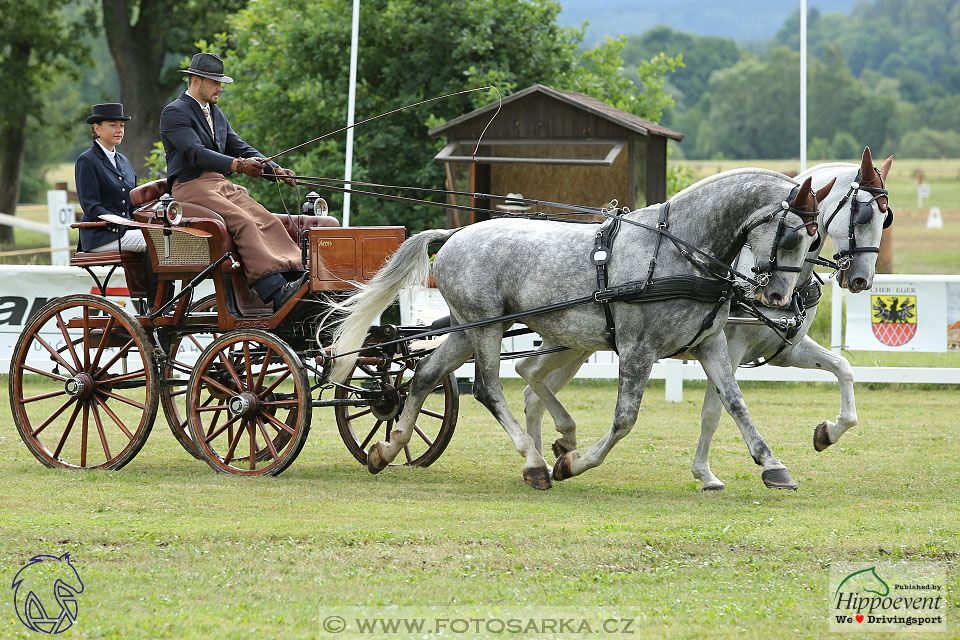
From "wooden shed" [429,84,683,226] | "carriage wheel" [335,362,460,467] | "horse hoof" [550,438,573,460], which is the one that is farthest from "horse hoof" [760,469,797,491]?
"wooden shed" [429,84,683,226]

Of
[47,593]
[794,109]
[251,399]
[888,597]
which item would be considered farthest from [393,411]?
[794,109]

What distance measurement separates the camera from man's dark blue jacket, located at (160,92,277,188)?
7594 millimetres

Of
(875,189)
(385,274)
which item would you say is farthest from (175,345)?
(875,189)

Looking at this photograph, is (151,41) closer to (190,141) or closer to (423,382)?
(190,141)

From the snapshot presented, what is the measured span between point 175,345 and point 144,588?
11.8 feet

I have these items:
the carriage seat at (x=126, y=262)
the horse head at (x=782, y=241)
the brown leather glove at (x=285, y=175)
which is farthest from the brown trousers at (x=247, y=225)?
the horse head at (x=782, y=241)

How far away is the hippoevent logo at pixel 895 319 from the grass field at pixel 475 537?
312 centimetres

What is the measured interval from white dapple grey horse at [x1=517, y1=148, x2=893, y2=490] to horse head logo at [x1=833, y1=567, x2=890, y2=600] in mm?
2115

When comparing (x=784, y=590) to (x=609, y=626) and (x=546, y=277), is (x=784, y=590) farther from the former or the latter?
(x=546, y=277)

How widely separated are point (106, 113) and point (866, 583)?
230 inches

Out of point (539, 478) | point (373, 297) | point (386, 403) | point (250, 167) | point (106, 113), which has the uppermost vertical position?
point (106, 113)

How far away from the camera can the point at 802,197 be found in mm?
6539

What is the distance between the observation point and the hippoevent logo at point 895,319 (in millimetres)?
12055

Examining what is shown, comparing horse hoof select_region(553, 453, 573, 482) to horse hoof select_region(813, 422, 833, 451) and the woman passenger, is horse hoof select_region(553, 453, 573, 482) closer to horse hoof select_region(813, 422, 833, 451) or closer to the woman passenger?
horse hoof select_region(813, 422, 833, 451)
